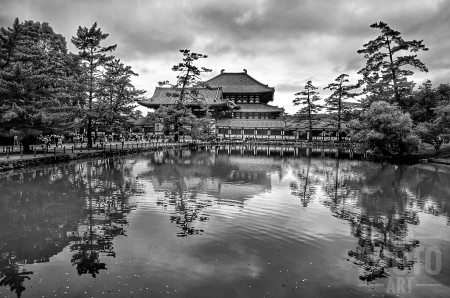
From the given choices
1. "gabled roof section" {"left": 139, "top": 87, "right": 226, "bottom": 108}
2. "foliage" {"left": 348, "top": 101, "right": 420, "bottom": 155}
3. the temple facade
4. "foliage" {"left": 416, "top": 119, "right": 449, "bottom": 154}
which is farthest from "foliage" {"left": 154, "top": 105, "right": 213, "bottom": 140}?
"foliage" {"left": 416, "top": 119, "right": 449, "bottom": 154}

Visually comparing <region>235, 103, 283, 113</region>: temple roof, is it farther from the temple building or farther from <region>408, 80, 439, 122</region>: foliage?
<region>408, 80, 439, 122</region>: foliage

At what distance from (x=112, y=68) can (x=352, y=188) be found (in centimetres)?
2803

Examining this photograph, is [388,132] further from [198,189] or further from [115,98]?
[115,98]

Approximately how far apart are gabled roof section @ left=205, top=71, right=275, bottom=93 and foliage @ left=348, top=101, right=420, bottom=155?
39.9m

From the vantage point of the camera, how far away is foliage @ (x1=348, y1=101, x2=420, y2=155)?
94.4 ft

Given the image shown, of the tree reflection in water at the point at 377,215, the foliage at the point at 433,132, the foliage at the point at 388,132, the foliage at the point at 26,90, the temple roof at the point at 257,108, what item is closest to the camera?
the tree reflection in water at the point at 377,215

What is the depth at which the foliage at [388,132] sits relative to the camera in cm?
2878

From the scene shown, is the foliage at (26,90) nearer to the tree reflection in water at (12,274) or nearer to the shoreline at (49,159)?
the shoreline at (49,159)

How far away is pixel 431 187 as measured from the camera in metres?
16.8

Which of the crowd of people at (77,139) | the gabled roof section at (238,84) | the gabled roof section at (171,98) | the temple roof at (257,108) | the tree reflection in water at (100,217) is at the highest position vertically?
the gabled roof section at (238,84)

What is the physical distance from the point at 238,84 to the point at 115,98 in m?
47.6

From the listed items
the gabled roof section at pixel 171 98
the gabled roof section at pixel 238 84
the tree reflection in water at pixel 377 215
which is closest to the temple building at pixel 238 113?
the gabled roof section at pixel 171 98

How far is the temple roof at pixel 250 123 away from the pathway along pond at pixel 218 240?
149ft

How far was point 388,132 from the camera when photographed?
2972 centimetres
